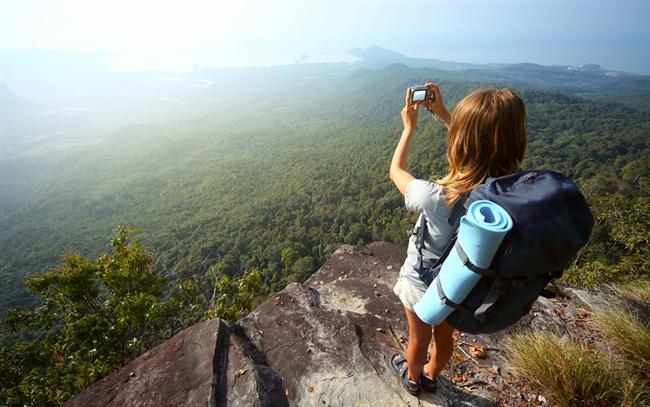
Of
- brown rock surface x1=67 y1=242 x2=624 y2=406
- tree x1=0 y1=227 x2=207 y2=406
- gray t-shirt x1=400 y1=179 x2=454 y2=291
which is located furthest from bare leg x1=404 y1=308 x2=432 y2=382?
tree x1=0 y1=227 x2=207 y2=406

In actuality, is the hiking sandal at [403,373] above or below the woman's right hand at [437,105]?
below

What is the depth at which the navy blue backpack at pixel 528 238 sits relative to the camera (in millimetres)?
1195

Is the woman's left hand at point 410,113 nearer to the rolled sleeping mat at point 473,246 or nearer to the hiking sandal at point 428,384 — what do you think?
the rolled sleeping mat at point 473,246

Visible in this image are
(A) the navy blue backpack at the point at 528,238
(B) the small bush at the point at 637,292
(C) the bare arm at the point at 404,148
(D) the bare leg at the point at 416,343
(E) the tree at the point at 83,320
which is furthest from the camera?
(E) the tree at the point at 83,320

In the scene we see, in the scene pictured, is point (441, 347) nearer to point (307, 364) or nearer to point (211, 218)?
point (307, 364)

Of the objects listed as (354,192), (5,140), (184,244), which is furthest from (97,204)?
(5,140)

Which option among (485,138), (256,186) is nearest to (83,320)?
(485,138)

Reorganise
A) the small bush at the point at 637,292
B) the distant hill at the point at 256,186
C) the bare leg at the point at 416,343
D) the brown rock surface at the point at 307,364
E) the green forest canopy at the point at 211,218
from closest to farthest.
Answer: the bare leg at the point at 416,343
the brown rock surface at the point at 307,364
the small bush at the point at 637,292
the green forest canopy at the point at 211,218
the distant hill at the point at 256,186

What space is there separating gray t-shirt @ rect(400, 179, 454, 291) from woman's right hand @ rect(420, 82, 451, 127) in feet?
2.09

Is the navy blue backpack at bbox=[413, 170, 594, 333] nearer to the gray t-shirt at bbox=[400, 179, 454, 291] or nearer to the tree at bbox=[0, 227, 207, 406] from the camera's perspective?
the gray t-shirt at bbox=[400, 179, 454, 291]

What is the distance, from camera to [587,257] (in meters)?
16.2

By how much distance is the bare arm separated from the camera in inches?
69.6

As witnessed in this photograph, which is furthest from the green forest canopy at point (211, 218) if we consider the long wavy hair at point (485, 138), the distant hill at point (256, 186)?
the long wavy hair at point (485, 138)

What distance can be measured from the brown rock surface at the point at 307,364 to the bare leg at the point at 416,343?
267 millimetres
